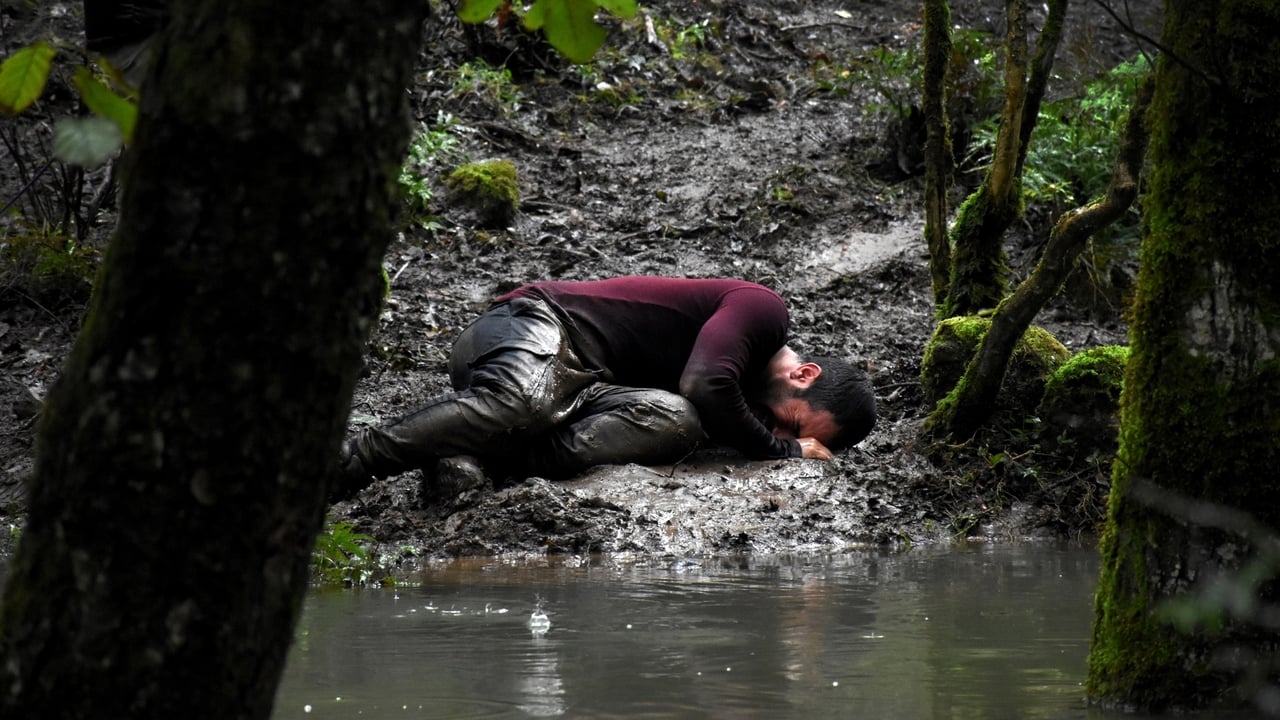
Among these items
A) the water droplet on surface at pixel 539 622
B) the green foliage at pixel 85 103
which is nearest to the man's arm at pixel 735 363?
the water droplet on surface at pixel 539 622

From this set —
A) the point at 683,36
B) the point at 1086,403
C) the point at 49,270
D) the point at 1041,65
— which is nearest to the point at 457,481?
the point at 1086,403

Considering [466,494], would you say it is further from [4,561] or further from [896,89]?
[896,89]

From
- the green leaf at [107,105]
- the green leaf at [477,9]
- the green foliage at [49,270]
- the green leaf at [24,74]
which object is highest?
the green foliage at [49,270]

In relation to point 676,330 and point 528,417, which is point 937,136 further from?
point 528,417

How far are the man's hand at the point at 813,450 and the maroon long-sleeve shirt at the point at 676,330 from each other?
4cm

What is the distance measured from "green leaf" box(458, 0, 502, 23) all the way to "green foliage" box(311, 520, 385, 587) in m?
2.84

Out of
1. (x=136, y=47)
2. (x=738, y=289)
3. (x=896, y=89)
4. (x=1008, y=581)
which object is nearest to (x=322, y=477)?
(x=1008, y=581)

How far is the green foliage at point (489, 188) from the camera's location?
31.1 feet

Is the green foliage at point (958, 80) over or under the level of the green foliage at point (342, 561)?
over

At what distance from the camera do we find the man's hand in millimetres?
6273

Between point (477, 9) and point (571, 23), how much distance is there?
0.24m

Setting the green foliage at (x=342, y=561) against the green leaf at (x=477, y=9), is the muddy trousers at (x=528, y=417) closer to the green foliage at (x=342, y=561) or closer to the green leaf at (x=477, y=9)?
the green foliage at (x=342, y=561)

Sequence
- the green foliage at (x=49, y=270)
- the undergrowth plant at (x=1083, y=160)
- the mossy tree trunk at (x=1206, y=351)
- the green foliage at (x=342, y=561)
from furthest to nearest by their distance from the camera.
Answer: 1. the undergrowth plant at (x=1083, y=160)
2. the green foliage at (x=49, y=270)
3. the green foliage at (x=342, y=561)
4. the mossy tree trunk at (x=1206, y=351)

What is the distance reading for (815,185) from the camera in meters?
10.1
